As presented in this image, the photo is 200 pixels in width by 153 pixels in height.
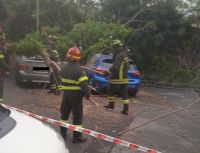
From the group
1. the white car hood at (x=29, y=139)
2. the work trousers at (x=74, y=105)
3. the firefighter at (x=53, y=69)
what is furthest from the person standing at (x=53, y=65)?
the white car hood at (x=29, y=139)

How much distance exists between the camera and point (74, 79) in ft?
25.6

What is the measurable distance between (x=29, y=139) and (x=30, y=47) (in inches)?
403

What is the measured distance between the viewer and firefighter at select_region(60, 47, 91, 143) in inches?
305

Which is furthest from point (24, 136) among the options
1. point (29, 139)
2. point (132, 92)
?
point (132, 92)

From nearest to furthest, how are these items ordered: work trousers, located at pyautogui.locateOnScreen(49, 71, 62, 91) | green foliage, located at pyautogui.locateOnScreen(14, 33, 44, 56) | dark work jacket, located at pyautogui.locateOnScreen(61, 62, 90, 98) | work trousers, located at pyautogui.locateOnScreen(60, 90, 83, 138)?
1. dark work jacket, located at pyautogui.locateOnScreen(61, 62, 90, 98)
2. work trousers, located at pyautogui.locateOnScreen(60, 90, 83, 138)
3. work trousers, located at pyautogui.locateOnScreen(49, 71, 62, 91)
4. green foliage, located at pyautogui.locateOnScreen(14, 33, 44, 56)

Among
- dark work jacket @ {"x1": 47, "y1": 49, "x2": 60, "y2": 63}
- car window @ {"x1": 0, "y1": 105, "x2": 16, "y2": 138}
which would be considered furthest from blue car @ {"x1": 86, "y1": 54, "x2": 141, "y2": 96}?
car window @ {"x1": 0, "y1": 105, "x2": 16, "y2": 138}

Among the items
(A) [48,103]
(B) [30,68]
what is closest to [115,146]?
(A) [48,103]

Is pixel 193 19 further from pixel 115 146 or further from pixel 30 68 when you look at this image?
pixel 115 146

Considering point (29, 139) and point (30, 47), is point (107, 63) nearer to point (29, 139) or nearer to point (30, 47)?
point (30, 47)

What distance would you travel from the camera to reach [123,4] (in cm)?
2444

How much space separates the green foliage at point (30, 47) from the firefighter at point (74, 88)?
238 inches

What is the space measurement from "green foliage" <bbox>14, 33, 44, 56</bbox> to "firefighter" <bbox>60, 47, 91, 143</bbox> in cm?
604

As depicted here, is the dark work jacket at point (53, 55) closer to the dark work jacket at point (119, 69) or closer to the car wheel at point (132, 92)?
the dark work jacket at point (119, 69)

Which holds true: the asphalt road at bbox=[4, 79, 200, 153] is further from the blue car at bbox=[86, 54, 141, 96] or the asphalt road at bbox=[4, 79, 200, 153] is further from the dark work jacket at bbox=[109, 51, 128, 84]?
the dark work jacket at bbox=[109, 51, 128, 84]
